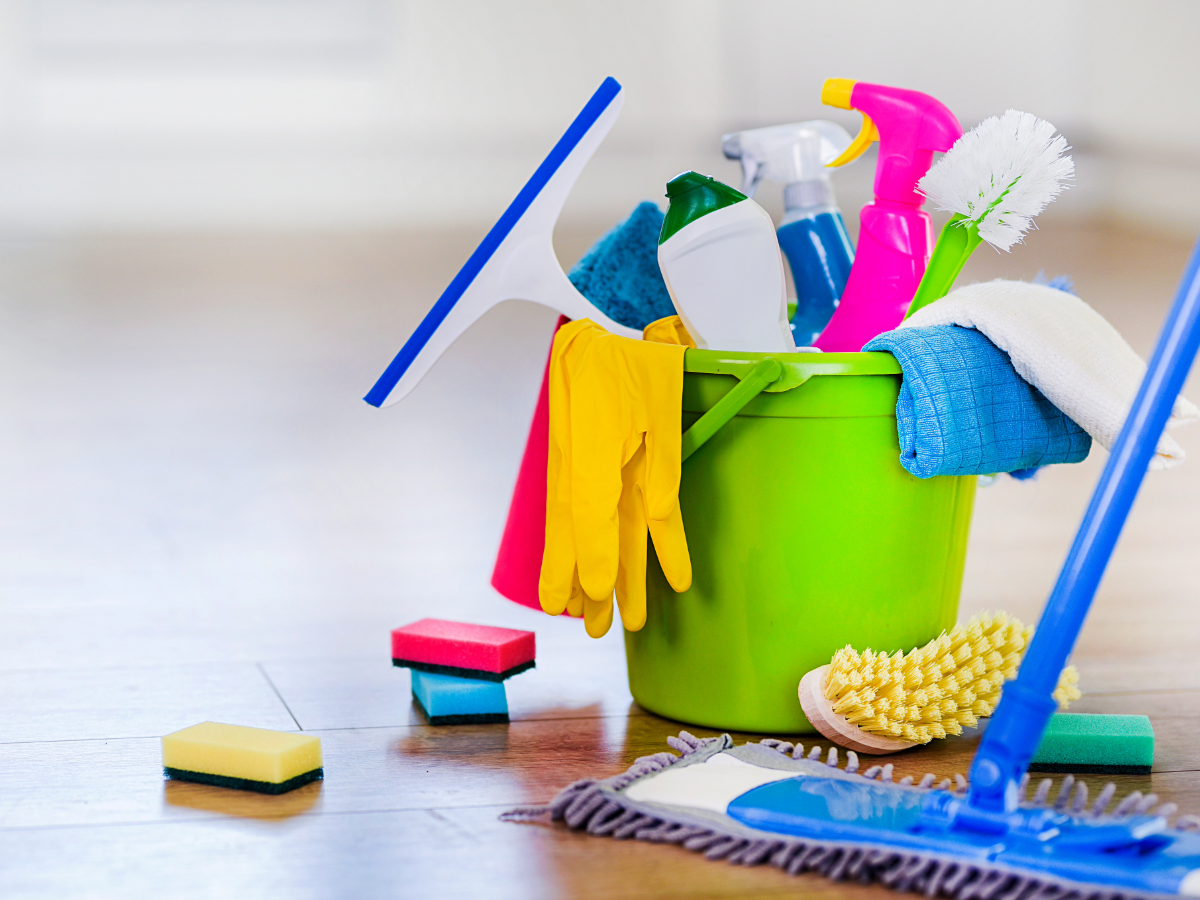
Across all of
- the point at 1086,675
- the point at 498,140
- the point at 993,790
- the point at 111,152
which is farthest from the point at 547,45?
the point at 993,790

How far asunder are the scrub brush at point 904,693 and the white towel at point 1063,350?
6.7 inches

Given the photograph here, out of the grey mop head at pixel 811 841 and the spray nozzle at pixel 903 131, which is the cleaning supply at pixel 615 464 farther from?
the spray nozzle at pixel 903 131

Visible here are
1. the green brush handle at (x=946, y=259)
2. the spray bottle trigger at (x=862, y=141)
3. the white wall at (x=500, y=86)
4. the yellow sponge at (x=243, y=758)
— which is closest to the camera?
the yellow sponge at (x=243, y=758)

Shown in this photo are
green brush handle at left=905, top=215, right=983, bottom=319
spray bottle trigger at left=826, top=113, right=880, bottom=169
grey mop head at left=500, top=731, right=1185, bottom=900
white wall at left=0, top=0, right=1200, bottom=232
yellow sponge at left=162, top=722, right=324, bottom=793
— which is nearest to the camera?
grey mop head at left=500, top=731, right=1185, bottom=900

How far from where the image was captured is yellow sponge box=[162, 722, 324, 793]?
2.38 feet

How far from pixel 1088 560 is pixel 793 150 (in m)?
0.50

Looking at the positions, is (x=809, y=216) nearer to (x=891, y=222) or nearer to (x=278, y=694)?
(x=891, y=222)

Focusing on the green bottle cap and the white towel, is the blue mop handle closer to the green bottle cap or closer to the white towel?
the white towel

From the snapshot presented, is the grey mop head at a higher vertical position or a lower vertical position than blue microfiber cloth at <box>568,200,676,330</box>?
lower

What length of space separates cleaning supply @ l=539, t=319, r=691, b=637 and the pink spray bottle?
0.18m

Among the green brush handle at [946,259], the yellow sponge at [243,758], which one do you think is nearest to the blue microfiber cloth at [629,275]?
the green brush handle at [946,259]

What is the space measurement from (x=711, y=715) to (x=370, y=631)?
0.37 m

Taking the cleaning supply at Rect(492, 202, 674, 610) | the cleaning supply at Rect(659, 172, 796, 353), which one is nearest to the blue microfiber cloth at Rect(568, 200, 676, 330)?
the cleaning supply at Rect(492, 202, 674, 610)

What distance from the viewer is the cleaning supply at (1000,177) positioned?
80 cm
